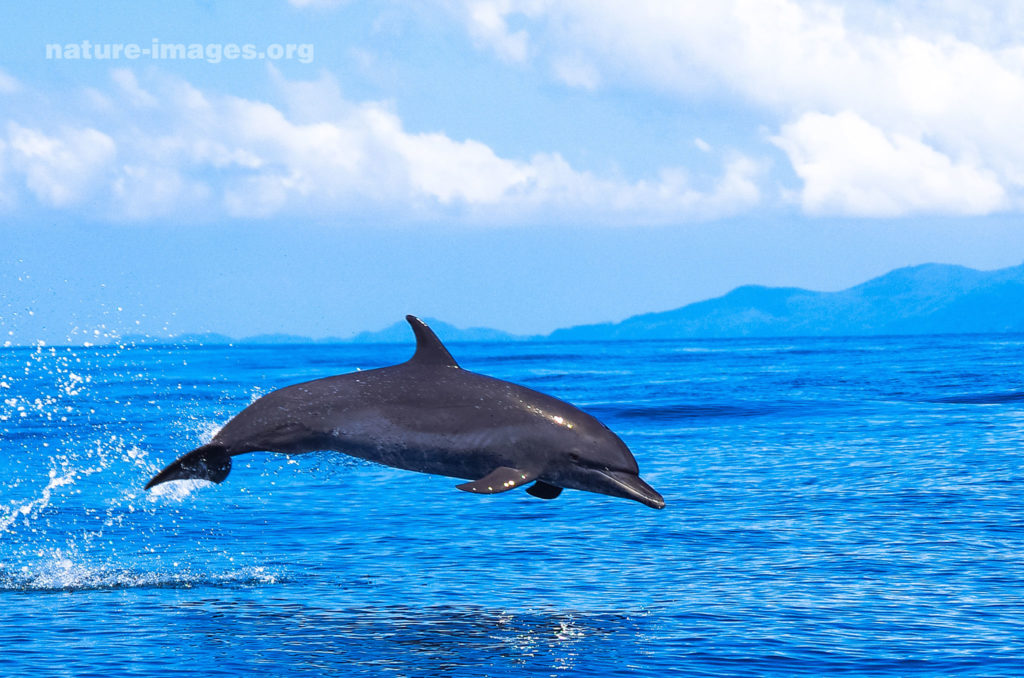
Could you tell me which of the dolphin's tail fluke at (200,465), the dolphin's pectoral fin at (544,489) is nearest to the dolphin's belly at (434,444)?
the dolphin's pectoral fin at (544,489)

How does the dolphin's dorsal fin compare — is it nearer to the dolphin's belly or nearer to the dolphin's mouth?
the dolphin's belly

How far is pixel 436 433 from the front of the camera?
1058 cm

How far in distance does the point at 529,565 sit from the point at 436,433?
9.06m

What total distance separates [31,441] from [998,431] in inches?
1294

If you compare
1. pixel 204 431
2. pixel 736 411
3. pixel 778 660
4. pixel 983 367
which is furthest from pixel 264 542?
pixel 983 367

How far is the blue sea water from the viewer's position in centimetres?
1365

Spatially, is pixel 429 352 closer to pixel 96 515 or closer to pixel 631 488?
pixel 631 488

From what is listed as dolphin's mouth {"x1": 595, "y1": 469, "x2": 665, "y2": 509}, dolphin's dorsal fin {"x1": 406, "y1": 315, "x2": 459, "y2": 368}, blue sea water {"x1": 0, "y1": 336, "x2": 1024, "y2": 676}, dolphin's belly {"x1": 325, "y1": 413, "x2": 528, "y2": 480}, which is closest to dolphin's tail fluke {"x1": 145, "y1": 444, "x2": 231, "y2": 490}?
dolphin's belly {"x1": 325, "y1": 413, "x2": 528, "y2": 480}

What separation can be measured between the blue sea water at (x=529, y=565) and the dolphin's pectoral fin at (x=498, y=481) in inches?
141

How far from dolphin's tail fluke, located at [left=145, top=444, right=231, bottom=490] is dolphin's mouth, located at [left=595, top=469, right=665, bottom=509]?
3493 millimetres

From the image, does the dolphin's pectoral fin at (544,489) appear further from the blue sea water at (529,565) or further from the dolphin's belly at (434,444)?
the blue sea water at (529,565)

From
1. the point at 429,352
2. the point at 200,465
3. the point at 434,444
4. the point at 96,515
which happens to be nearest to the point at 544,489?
the point at 434,444

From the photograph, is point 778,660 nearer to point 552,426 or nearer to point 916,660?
point 916,660

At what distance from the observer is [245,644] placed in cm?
1412
